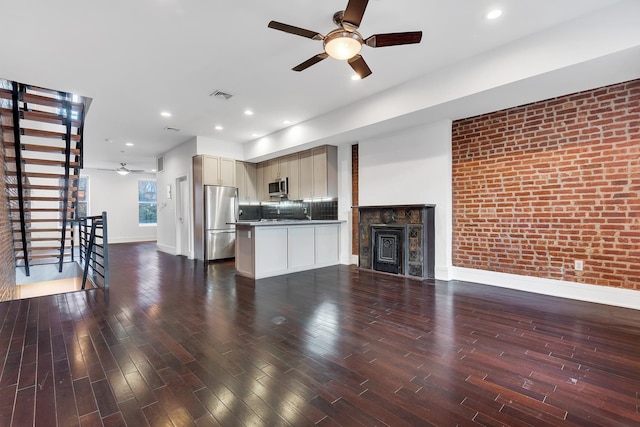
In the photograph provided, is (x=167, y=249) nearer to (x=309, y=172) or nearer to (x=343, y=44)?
(x=309, y=172)

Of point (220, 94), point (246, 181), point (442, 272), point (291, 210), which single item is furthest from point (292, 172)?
point (442, 272)

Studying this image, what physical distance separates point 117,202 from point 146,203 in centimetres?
100

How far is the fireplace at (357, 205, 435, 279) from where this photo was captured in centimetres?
464

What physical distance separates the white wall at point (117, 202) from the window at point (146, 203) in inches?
6.7

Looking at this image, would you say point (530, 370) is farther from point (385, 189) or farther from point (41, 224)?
point (41, 224)

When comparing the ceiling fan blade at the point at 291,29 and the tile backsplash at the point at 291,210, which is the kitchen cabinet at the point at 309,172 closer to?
the tile backsplash at the point at 291,210

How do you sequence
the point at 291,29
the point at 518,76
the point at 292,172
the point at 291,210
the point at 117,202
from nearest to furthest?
the point at 291,29
the point at 518,76
the point at 292,172
the point at 291,210
the point at 117,202

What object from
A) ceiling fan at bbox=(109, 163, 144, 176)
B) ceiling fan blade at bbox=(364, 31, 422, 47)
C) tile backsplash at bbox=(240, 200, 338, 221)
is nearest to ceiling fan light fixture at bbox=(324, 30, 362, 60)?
ceiling fan blade at bbox=(364, 31, 422, 47)

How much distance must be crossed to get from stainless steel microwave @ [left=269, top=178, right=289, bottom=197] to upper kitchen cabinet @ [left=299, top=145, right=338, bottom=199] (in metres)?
0.45

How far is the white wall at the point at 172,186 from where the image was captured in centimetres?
716

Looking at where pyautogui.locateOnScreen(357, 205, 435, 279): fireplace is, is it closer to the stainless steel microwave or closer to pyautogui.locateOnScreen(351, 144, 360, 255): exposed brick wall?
pyautogui.locateOnScreen(351, 144, 360, 255): exposed brick wall

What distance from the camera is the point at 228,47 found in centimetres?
323

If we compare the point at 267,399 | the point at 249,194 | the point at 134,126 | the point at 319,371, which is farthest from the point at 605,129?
the point at 134,126

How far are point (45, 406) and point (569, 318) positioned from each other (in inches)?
168
